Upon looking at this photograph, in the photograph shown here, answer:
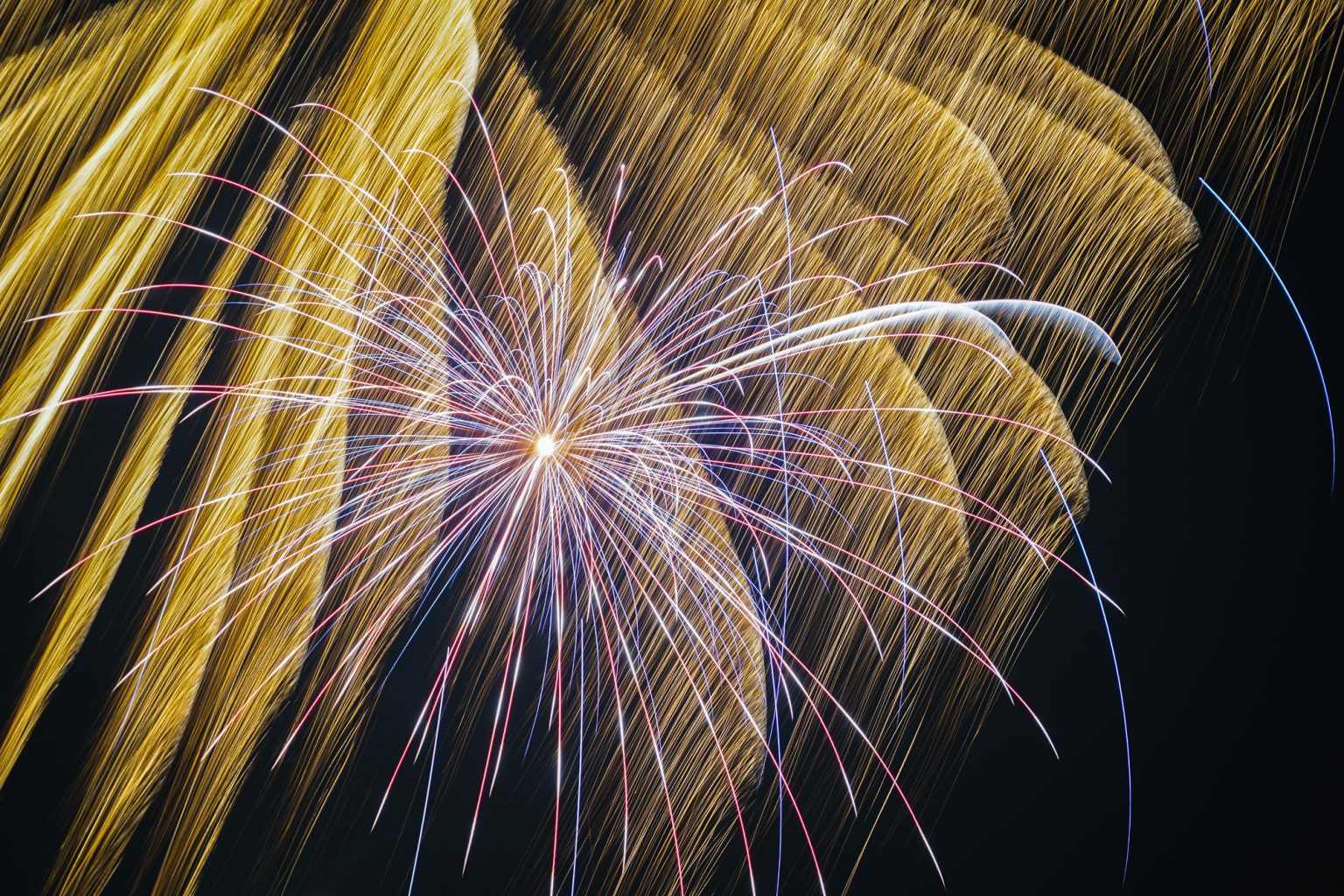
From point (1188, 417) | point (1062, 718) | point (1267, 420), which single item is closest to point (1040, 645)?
point (1062, 718)

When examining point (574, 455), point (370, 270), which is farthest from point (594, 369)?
point (370, 270)

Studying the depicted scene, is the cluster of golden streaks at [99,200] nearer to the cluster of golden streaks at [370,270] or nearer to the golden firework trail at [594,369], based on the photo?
the golden firework trail at [594,369]

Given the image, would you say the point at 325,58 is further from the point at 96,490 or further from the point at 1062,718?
the point at 1062,718

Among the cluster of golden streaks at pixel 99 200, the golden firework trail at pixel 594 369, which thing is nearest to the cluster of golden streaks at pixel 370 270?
the golden firework trail at pixel 594 369

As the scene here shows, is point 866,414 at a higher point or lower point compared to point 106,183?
higher

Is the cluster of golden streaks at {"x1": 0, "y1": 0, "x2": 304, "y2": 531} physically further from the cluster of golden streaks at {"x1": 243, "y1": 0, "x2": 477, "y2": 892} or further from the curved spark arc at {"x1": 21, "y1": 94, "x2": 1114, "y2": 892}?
the cluster of golden streaks at {"x1": 243, "y1": 0, "x2": 477, "y2": 892}

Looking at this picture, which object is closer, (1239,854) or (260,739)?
(260,739)

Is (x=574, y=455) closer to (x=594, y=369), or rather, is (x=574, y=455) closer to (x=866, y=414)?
(x=594, y=369)

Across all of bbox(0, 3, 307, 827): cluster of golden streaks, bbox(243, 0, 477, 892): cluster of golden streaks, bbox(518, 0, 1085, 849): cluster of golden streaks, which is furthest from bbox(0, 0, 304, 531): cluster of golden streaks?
bbox(518, 0, 1085, 849): cluster of golden streaks
